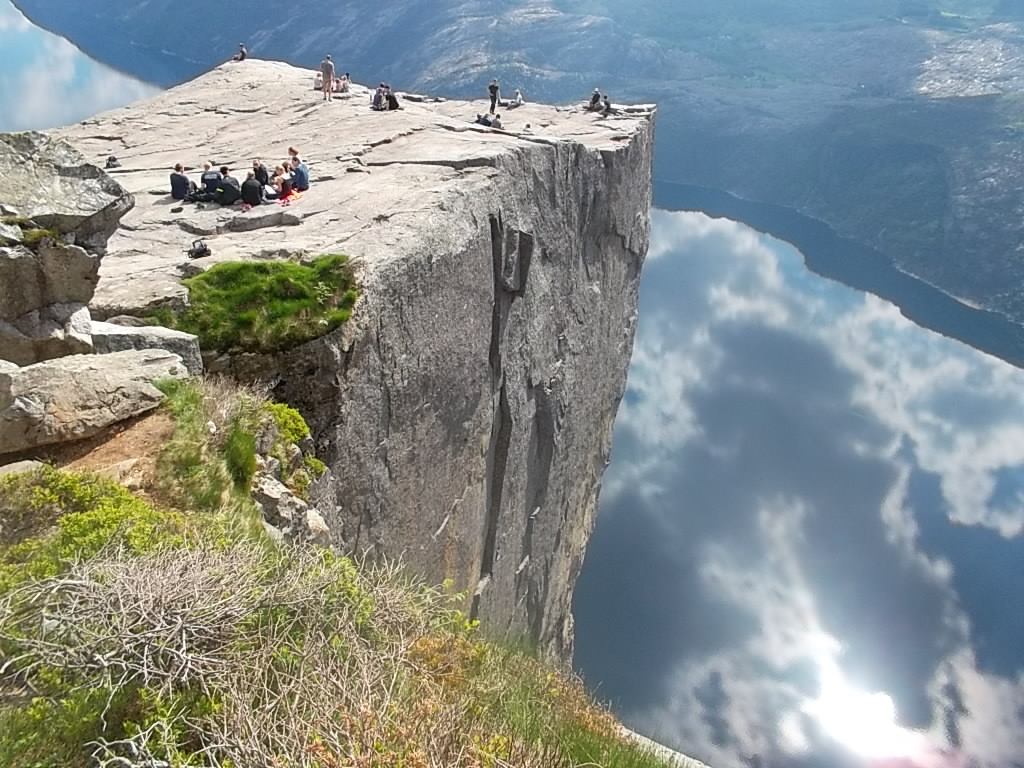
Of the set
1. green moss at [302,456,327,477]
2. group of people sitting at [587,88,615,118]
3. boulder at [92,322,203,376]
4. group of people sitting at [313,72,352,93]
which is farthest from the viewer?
group of people sitting at [587,88,615,118]

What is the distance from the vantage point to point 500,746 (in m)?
3.39

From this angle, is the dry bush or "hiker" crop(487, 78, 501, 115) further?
"hiker" crop(487, 78, 501, 115)

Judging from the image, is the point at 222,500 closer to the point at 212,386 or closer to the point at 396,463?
the point at 212,386

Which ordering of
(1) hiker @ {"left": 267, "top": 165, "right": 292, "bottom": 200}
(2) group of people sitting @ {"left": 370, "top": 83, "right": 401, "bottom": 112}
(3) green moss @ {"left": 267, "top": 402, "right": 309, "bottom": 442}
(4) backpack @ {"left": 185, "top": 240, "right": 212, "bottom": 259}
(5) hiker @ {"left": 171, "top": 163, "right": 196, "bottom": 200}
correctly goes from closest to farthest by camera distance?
(3) green moss @ {"left": 267, "top": 402, "right": 309, "bottom": 442} → (4) backpack @ {"left": 185, "top": 240, "right": 212, "bottom": 259} → (1) hiker @ {"left": 267, "top": 165, "right": 292, "bottom": 200} → (5) hiker @ {"left": 171, "top": 163, "right": 196, "bottom": 200} → (2) group of people sitting @ {"left": 370, "top": 83, "right": 401, "bottom": 112}

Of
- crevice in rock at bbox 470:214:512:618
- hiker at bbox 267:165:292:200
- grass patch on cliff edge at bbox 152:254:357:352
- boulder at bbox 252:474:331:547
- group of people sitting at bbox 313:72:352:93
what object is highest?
group of people sitting at bbox 313:72:352:93

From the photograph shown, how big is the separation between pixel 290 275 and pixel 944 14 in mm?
138702

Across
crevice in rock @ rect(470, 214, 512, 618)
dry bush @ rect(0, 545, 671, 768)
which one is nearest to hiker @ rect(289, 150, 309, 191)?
crevice in rock @ rect(470, 214, 512, 618)

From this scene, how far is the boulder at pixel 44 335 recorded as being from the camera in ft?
19.9

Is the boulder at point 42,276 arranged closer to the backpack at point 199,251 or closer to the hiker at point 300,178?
the backpack at point 199,251

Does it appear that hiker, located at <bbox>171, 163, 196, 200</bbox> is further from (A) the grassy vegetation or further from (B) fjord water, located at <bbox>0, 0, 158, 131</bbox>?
(B) fjord water, located at <bbox>0, 0, 158, 131</bbox>

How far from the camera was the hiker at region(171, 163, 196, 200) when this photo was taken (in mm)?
11922

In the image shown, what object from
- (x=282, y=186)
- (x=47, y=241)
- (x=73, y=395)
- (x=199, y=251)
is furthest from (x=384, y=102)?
(x=73, y=395)

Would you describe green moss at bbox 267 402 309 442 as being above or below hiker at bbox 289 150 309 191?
below

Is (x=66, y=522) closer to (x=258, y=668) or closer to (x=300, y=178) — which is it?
(x=258, y=668)
